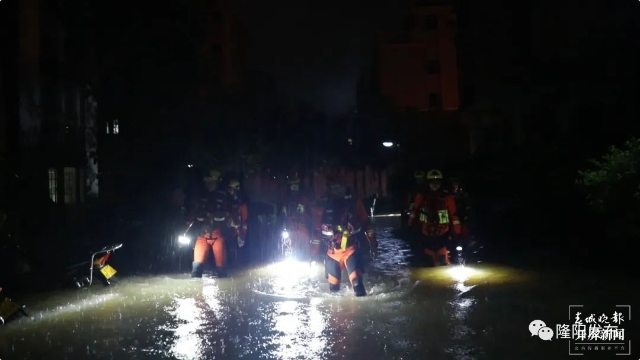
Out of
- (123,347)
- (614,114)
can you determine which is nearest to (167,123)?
(123,347)

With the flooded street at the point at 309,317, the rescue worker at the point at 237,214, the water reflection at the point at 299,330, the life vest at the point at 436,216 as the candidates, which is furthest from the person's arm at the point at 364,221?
the rescue worker at the point at 237,214

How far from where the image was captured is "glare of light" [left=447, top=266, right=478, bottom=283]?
11648 mm

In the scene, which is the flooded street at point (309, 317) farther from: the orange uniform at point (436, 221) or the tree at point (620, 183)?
the tree at point (620, 183)

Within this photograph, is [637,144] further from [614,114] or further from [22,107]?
[22,107]

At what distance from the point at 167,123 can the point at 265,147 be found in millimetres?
8752

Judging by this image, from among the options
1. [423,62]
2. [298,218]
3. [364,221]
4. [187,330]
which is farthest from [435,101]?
[187,330]

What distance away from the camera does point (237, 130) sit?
21000 millimetres

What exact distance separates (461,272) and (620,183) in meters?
3.80

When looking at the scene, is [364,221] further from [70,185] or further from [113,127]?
[70,185]

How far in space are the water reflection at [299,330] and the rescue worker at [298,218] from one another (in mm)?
5174

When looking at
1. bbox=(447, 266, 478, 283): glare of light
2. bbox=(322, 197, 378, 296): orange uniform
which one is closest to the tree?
bbox=(447, 266, 478, 283): glare of light

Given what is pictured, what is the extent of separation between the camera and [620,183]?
1286 cm

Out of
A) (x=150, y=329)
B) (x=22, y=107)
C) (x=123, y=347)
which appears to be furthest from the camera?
(x=22, y=107)

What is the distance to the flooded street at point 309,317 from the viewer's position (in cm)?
713
